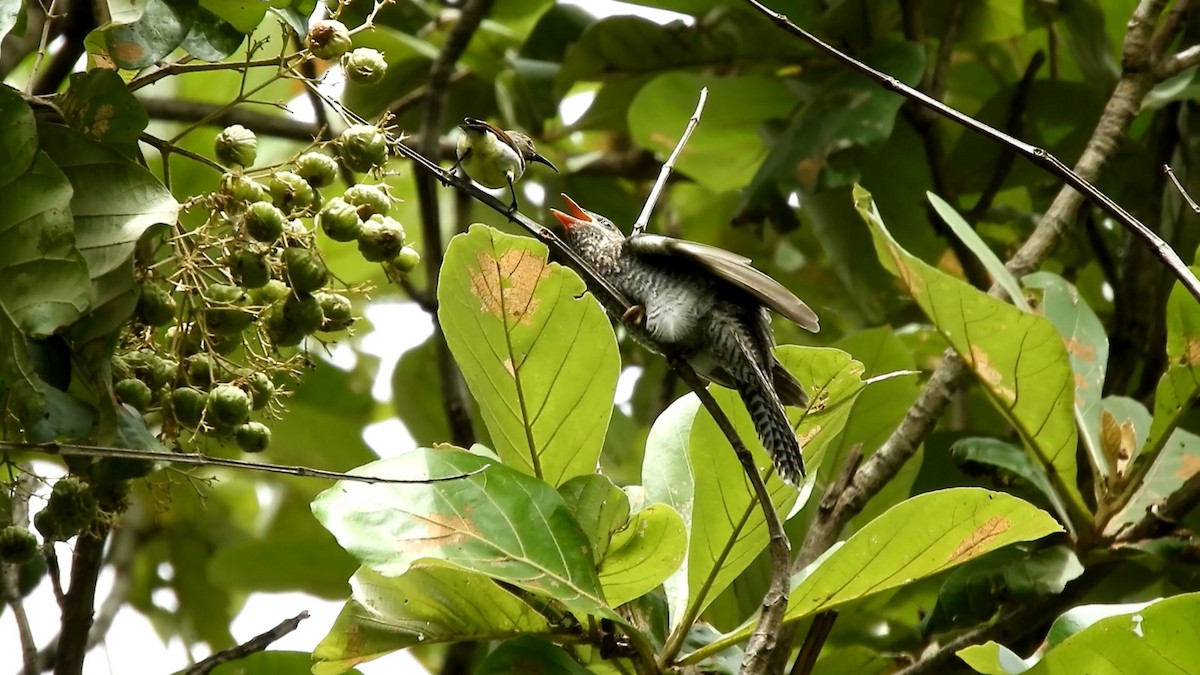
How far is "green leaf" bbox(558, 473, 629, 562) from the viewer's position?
5.13 feet

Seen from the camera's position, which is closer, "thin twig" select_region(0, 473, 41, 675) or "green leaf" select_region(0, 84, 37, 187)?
"green leaf" select_region(0, 84, 37, 187)

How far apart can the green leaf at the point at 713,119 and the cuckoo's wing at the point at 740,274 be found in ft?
3.42

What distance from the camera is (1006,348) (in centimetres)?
194

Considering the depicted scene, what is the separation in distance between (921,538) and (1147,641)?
0.28 m

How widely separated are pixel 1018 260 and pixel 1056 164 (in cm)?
123

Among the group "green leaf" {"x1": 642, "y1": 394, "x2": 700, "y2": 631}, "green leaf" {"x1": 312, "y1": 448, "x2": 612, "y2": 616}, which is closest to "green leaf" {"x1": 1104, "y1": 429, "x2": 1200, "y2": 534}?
"green leaf" {"x1": 642, "y1": 394, "x2": 700, "y2": 631}

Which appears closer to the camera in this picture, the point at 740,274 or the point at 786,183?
the point at 740,274

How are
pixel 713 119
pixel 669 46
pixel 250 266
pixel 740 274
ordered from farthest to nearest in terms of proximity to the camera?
pixel 669 46 → pixel 713 119 → pixel 740 274 → pixel 250 266

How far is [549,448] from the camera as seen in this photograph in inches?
67.1

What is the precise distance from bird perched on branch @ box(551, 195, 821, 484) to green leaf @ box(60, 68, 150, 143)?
2.25ft

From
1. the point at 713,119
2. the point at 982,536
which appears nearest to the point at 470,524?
the point at 982,536

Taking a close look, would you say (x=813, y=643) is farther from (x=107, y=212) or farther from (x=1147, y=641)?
(x=107, y=212)

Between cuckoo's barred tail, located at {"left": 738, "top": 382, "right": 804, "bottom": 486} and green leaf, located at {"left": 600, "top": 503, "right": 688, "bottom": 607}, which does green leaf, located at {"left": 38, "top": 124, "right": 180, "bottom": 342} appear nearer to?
green leaf, located at {"left": 600, "top": 503, "right": 688, "bottom": 607}

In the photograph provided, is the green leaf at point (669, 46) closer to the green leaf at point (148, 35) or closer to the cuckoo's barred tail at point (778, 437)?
the cuckoo's barred tail at point (778, 437)
